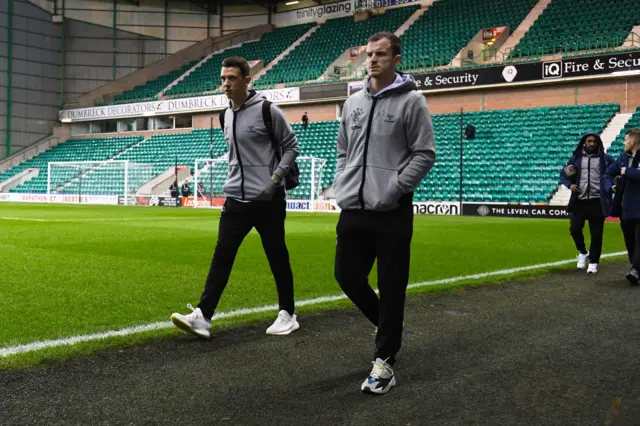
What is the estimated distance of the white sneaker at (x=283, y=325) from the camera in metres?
4.80

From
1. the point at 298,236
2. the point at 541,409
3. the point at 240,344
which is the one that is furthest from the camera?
the point at 298,236

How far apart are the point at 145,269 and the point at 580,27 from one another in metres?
33.3

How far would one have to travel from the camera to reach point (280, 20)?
53656mm

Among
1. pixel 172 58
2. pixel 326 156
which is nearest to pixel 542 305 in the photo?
pixel 326 156

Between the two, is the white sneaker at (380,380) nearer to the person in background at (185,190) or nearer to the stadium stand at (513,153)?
the stadium stand at (513,153)

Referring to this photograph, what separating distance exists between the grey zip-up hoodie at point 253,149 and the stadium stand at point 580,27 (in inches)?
1250

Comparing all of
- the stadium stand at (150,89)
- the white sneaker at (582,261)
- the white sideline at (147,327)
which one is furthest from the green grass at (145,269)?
the stadium stand at (150,89)

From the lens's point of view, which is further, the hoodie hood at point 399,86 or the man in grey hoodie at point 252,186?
the man in grey hoodie at point 252,186

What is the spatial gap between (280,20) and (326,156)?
867 inches

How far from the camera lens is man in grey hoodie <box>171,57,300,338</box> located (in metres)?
4.74

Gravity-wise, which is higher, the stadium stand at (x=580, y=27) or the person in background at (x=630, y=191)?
the stadium stand at (x=580, y=27)

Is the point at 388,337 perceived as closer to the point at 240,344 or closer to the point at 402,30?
the point at 240,344

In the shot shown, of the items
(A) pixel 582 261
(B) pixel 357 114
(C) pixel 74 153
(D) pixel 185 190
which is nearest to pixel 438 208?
(D) pixel 185 190

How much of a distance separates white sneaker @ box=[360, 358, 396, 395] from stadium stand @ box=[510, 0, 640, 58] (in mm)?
32965
